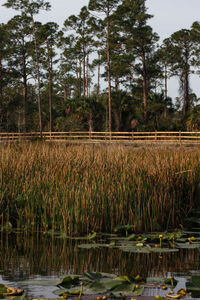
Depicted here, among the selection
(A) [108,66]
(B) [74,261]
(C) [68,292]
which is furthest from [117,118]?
(C) [68,292]

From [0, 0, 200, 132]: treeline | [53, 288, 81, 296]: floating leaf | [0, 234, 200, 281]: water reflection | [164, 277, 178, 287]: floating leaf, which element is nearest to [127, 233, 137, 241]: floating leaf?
[0, 234, 200, 281]: water reflection

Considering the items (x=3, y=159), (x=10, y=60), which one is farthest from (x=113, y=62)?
(x=3, y=159)

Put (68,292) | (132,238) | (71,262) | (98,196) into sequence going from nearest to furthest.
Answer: (68,292)
(71,262)
(132,238)
(98,196)

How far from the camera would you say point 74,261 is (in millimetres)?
4473

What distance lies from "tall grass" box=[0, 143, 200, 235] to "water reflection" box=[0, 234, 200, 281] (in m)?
0.53

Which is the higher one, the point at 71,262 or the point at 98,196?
the point at 98,196

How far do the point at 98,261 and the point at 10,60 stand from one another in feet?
118

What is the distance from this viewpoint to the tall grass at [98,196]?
5.66 metres

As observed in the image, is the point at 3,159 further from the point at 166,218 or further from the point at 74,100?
the point at 74,100

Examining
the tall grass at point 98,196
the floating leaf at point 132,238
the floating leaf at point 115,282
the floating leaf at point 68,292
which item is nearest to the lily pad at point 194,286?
the floating leaf at point 115,282

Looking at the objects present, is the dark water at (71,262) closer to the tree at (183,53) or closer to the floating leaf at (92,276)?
the floating leaf at (92,276)

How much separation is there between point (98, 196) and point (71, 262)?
1.44 m

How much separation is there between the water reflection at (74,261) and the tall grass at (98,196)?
1.73 feet

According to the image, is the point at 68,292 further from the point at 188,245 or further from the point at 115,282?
the point at 188,245
